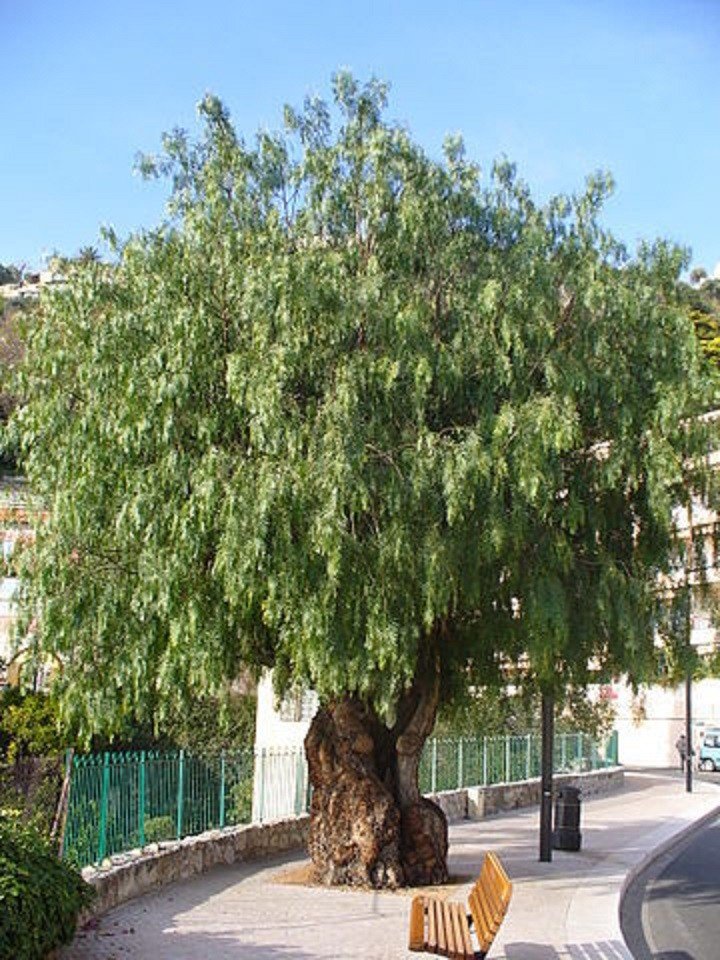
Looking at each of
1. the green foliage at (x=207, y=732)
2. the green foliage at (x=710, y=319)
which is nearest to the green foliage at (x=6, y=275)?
the green foliage at (x=710, y=319)

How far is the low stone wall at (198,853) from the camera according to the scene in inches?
470

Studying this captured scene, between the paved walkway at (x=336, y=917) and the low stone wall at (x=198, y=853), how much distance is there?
179mm

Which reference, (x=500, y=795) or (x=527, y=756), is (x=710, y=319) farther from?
(x=500, y=795)

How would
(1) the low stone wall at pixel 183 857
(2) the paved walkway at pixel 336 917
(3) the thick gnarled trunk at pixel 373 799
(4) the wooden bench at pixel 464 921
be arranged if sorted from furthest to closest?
(3) the thick gnarled trunk at pixel 373 799 < (1) the low stone wall at pixel 183 857 < (2) the paved walkway at pixel 336 917 < (4) the wooden bench at pixel 464 921

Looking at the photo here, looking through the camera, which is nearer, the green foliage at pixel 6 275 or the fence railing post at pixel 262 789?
the fence railing post at pixel 262 789

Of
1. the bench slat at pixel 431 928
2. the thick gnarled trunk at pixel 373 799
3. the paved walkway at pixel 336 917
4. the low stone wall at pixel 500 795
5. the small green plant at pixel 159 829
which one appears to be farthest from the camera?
the low stone wall at pixel 500 795

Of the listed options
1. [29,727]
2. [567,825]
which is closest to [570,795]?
[567,825]

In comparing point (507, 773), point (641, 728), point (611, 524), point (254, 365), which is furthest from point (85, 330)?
point (641, 728)

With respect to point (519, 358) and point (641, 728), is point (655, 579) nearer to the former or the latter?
point (519, 358)

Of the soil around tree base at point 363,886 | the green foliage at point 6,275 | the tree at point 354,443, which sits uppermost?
the green foliage at point 6,275

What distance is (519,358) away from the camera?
41.4ft

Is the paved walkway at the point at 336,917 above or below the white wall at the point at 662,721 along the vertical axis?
below

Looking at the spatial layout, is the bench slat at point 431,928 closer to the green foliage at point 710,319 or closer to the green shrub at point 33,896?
the green shrub at point 33,896

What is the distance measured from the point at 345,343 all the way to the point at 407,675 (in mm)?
3453
